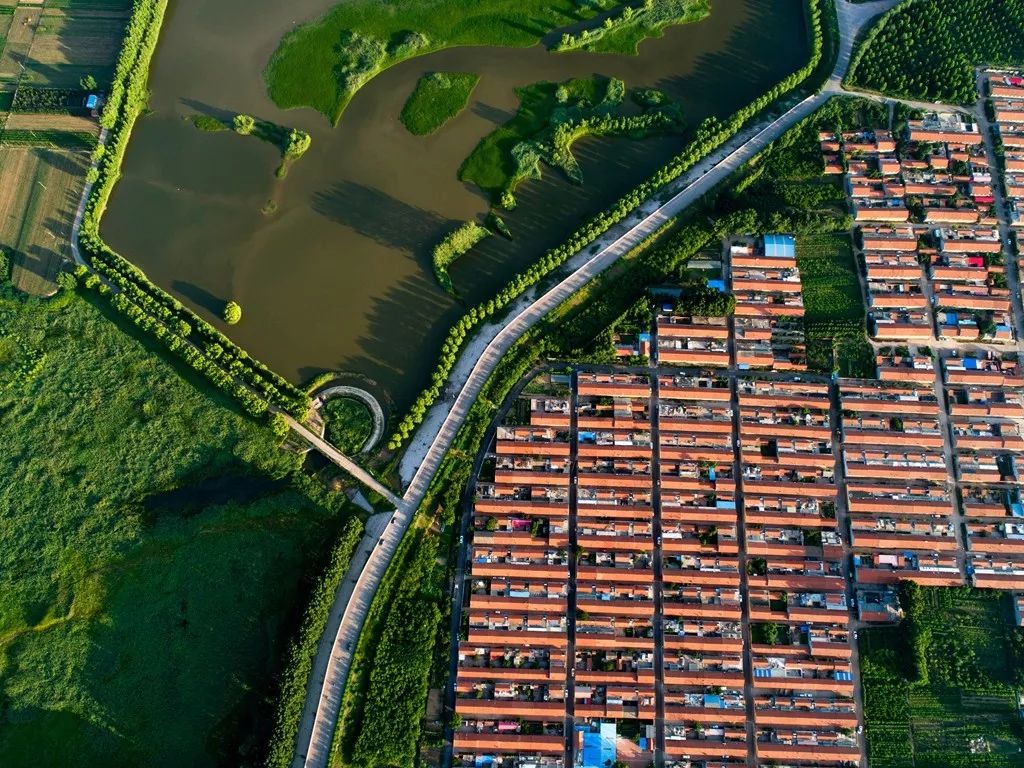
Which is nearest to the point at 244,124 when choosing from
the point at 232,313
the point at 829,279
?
the point at 232,313

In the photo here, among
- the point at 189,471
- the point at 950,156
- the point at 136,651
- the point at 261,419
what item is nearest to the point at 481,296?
the point at 261,419

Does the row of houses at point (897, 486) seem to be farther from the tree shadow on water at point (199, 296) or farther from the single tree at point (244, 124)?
the single tree at point (244, 124)

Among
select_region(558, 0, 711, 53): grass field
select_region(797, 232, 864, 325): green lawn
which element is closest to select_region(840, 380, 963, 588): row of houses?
select_region(797, 232, 864, 325): green lawn

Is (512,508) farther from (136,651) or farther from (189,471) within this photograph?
(136,651)

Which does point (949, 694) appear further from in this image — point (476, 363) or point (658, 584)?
point (476, 363)

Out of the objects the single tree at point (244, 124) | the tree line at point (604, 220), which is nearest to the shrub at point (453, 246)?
the tree line at point (604, 220)

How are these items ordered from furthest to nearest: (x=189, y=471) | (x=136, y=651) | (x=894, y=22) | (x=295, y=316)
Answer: (x=894, y=22), (x=295, y=316), (x=189, y=471), (x=136, y=651)

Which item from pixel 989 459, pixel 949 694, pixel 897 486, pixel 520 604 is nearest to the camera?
pixel 949 694

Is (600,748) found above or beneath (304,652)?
beneath
